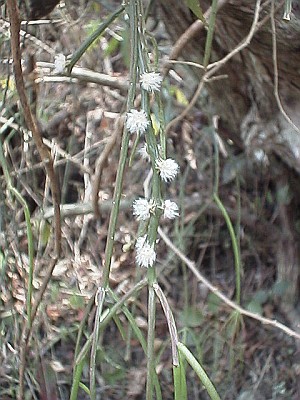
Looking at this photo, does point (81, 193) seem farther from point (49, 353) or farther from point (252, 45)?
point (252, 45)

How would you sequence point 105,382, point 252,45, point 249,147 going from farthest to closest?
point 105,382, point 249,147, point 252,45

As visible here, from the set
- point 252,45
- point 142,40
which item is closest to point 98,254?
point 252,45

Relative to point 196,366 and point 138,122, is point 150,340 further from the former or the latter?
point 138,122

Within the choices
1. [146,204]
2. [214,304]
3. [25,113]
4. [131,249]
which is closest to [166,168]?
[146,204]

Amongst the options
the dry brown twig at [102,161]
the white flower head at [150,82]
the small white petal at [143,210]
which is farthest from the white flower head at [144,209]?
the dry brown twig at [102,161]

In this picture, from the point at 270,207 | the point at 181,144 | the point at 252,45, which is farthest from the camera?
the point at 181,144

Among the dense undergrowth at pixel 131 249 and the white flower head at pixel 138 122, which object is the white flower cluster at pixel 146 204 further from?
the dense undergrowth at pixel 131 249

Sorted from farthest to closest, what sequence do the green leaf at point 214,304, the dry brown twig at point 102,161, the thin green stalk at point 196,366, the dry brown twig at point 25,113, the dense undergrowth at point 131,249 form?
the green leaf at point 214,304 < the dense undergrowth at point 131,249 < the dry brown twig at point 102,161 < the dry brown twig at point 25,113 < the thin green stalk at point 196,366

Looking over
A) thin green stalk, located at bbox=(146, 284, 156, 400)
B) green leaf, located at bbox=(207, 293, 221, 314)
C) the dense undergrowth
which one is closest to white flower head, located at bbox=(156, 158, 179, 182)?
thin green stalk, located at bbox=(146, 284, 156, 400)

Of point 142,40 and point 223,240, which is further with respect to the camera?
point 223,240
